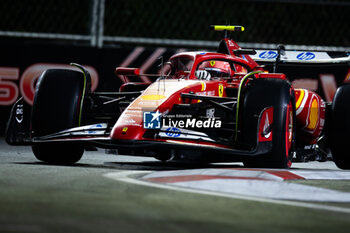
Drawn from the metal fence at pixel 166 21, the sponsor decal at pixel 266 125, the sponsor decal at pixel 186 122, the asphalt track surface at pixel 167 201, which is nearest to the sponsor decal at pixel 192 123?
the sponsor decal at pixel 186 122

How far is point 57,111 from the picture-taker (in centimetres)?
893

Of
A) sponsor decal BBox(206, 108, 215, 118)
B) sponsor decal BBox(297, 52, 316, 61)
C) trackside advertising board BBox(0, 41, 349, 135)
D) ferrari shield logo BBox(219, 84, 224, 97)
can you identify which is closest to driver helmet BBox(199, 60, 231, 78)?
ferrari shield logo BBox(219, 84, 224, 97)

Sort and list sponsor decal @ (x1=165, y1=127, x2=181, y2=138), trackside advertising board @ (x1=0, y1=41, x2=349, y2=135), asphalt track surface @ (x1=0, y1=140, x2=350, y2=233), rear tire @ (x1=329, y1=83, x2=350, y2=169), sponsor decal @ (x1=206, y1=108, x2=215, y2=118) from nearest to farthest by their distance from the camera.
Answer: asphalt track surface @ (x1=0, y1=140, x2=350, y2=233) < sponsor decal @ (x1=165, y1=127, x2=181, y2=138) < sponsor decal @ (x1=206, y1=108, x2=215, y2=118) < rear tire @ (x1=329, y1=83, x2=350, y2=169) < trackside advertising board @ (x1=0, y1=41, x2=349, y2=135)

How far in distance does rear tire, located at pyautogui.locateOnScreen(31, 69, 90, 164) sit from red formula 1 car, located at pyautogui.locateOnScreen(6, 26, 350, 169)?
0.04 ft

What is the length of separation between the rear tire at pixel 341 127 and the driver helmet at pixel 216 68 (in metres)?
1.50

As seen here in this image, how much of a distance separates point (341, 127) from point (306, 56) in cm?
158

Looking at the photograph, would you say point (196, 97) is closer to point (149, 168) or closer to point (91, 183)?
point (149, 168)

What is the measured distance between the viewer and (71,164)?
8.77m

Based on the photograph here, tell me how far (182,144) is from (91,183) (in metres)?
1.81

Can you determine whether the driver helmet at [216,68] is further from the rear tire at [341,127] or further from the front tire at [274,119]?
the front tire at [274,119]

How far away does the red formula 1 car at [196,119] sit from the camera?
8.10m

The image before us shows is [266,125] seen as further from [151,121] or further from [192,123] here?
[151,121]

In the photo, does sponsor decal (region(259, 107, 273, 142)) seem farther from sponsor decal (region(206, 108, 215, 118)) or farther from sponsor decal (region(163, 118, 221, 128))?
sponsor decal (region(206, 108, 215, 118))

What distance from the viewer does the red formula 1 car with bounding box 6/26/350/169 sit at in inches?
319
